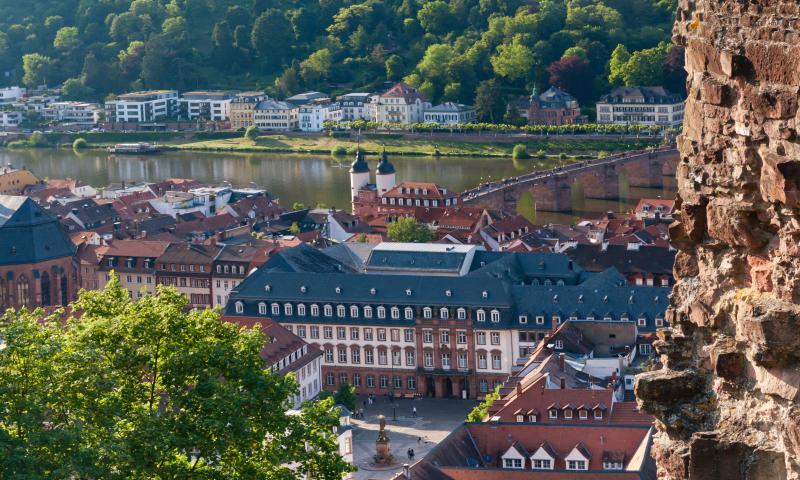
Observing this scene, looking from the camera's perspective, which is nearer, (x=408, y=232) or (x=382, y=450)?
(x=382, y=450)

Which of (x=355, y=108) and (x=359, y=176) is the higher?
(x=355, y=108)

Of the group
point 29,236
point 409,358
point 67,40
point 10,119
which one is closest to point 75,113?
→ point 10,119

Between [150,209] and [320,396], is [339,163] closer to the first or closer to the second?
[150,209]

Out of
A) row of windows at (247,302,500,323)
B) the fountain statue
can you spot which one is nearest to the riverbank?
row of windows at (247,302,500,323)

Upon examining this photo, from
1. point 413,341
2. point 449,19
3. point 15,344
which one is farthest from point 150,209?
point 449,19

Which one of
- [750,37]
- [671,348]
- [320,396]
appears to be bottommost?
[320,396]

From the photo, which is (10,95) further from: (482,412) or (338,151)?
(482,412)

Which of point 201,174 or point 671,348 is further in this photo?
point 201,174
